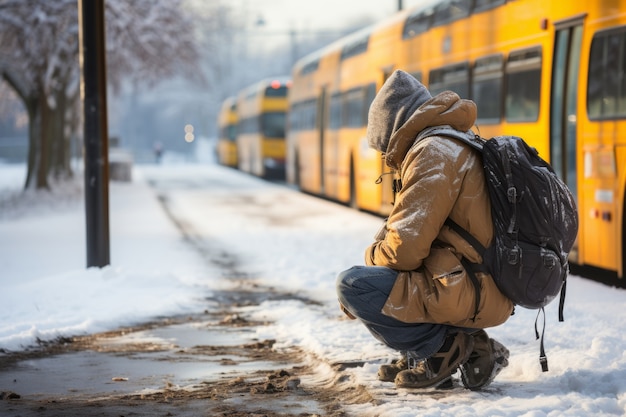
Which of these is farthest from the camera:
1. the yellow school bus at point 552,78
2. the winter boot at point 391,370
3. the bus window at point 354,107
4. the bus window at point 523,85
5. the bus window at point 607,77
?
the bus window at point 354,107

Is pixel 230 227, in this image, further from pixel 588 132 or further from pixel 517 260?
pixel 517 260

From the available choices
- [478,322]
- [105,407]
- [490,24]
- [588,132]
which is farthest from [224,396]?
[490,24]

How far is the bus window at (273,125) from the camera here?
40062 mm

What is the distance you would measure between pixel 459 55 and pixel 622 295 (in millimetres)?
5828

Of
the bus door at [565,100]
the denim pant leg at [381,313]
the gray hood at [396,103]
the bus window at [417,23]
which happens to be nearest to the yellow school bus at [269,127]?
the bus window at [417,23]

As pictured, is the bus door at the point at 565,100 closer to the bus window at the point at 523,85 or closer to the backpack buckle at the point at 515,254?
the bus window at the point at 523,85

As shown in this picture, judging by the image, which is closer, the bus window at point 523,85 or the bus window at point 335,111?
the bus window at point 523,85

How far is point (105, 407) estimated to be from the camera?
5.68m

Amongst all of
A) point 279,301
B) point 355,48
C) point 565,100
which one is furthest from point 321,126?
point 279,301

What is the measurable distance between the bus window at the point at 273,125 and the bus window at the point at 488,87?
25.9 metres

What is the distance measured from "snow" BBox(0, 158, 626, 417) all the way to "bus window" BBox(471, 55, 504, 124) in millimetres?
2301

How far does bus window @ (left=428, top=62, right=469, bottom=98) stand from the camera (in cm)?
1479

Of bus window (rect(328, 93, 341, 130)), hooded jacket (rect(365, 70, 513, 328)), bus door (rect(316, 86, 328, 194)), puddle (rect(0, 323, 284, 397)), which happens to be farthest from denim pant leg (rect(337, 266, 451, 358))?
bus door (rect(316, 86, 328, 194))

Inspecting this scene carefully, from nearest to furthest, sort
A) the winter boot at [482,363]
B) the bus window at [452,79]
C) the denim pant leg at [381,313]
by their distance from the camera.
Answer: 1. the denim pant leg at [381,313]
2. the winter boot at [482,363]
3. the bus window at [452,79]
